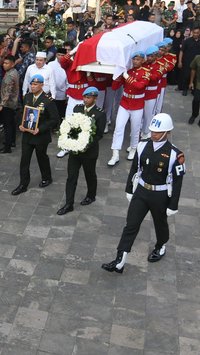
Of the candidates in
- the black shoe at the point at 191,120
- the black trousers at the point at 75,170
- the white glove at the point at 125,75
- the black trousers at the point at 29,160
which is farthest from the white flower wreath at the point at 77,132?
the black shoe at the point at 191,120

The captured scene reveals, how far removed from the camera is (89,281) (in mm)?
4738

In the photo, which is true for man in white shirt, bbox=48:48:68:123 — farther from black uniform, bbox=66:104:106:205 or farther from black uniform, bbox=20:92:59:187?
black uniform, bbox=66:104:106:205

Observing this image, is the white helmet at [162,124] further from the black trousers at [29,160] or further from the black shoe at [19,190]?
the black shoe at [19,190]

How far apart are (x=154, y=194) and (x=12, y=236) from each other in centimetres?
189

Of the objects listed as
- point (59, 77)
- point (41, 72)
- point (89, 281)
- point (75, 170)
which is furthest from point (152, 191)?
point (59, 77)

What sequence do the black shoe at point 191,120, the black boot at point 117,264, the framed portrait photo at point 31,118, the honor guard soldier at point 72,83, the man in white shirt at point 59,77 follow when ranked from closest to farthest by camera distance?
the black boot at point 117,264, the framed portrait photo at point 31,118, the honor guard soldier at point 72,83, the man in white shirt at point 59,77, the black shoe at point 191,120

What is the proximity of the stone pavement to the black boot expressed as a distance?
0.25 ft

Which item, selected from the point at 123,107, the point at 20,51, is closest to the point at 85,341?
the point at 123,107

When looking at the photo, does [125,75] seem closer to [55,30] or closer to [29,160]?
[29,160]

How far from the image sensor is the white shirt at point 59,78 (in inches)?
313

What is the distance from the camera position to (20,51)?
344 inches

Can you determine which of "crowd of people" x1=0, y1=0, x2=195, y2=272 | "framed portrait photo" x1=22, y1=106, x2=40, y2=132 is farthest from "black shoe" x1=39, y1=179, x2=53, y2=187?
"framed portrait photo" x1=22, y1=106, x2=40, y2=132

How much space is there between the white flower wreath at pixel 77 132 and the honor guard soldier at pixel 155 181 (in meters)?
1.02

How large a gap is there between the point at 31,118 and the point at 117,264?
8.00 ft
